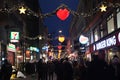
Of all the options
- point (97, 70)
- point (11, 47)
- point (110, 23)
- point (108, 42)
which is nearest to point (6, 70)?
point (97, 70)

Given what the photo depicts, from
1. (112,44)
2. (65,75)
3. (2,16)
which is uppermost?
(2,16)

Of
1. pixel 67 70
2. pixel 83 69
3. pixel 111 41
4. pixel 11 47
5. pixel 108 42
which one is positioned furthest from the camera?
pixel 11 47

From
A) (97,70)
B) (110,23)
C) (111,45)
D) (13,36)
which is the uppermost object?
(110,23)

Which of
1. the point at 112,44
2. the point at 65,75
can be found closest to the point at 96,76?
the point at 65,75

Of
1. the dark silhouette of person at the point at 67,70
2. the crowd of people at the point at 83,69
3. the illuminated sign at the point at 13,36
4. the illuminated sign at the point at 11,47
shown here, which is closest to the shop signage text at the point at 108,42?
the crowd of people at the point at 83,69

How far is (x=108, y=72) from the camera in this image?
1238 cm

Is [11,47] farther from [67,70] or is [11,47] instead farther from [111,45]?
[67,70]

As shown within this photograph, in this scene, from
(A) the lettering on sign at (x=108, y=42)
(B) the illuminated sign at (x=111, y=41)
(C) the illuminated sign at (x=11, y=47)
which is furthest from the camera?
(C) the illuminated sign at (x=11, y=47)

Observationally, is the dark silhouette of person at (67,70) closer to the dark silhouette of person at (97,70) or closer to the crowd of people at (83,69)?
the crowd of people at (83,69)

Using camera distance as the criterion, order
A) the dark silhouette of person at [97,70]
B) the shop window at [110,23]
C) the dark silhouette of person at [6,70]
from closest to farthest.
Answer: the dark silhouette of person at [97,70]
the dark silhouette of person at [6,70]
the shop window at [110,23]

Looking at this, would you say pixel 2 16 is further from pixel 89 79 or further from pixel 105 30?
pixel 89 79

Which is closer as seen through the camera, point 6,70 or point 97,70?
point 97,70

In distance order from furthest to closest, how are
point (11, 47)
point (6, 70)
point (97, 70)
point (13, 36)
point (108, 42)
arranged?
1. point (11, 47)
2. point (13, 36)
3. point (108, 42)
4. point (6, 70)
5. point (97, 70)

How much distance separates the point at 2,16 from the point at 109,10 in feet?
35.2
